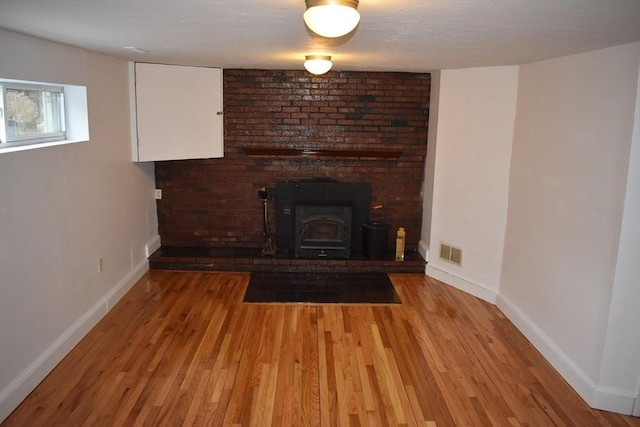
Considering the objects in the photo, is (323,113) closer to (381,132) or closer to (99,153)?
(381,132)

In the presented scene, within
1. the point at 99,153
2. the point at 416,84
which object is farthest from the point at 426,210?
the point at 99,153

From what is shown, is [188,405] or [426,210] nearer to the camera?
[188,405]

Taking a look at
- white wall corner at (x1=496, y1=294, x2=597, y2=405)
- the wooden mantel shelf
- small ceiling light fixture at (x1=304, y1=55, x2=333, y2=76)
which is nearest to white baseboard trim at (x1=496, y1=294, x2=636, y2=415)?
white wall corner at (x1=496, y1=294, x2=597, y2=405)

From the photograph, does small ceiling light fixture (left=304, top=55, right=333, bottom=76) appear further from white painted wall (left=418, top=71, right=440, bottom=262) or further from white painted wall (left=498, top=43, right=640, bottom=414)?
white painted wall (left=498, top=43, right=640, bottom=414)

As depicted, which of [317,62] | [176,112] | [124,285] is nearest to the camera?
[317,62]

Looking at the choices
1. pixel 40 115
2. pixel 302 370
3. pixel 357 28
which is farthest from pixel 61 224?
pixel 357 28

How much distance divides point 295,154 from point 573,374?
3.45m

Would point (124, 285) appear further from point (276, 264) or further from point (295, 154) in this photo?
point (295, 154)

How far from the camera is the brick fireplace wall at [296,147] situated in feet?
18.5

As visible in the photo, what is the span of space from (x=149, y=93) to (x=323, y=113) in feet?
6.00

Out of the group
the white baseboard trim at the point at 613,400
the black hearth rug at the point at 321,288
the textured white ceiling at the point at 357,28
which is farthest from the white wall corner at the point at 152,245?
the white baseboard trim at the point at 613,400

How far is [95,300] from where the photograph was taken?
13.8 feet

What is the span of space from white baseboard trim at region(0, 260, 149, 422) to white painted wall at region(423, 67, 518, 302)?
318 centimetres

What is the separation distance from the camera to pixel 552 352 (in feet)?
12.0
